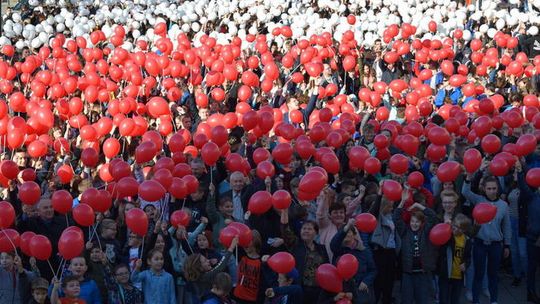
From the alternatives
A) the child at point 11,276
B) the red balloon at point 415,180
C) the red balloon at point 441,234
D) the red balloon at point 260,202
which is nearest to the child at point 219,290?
the red balloon at point 260,202

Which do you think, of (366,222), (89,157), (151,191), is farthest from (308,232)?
(89,157)

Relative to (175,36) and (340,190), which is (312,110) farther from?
(175,36)

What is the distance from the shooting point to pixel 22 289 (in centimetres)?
700

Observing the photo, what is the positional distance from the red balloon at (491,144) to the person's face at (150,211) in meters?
3.77

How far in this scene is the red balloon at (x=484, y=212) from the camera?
784cm

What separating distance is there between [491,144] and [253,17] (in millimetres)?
10103

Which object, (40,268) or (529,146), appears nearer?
(40,268)

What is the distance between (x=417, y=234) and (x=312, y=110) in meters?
4.64

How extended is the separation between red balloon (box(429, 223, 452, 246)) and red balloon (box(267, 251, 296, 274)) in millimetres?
1524

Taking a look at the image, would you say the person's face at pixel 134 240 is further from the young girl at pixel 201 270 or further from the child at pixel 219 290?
the child at pixel 219 290

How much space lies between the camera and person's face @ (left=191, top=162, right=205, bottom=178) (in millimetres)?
9086

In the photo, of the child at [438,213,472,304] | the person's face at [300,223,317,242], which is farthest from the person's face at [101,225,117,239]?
the child at [438,213,472,304]

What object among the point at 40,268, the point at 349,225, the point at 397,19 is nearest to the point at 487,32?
the point at 397,19

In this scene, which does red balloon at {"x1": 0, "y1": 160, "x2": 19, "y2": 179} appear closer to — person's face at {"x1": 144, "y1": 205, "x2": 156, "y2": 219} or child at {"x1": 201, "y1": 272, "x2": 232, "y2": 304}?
person's face at {"x1": 144, "y1": 205, "x2": 156, "y2": 219}
